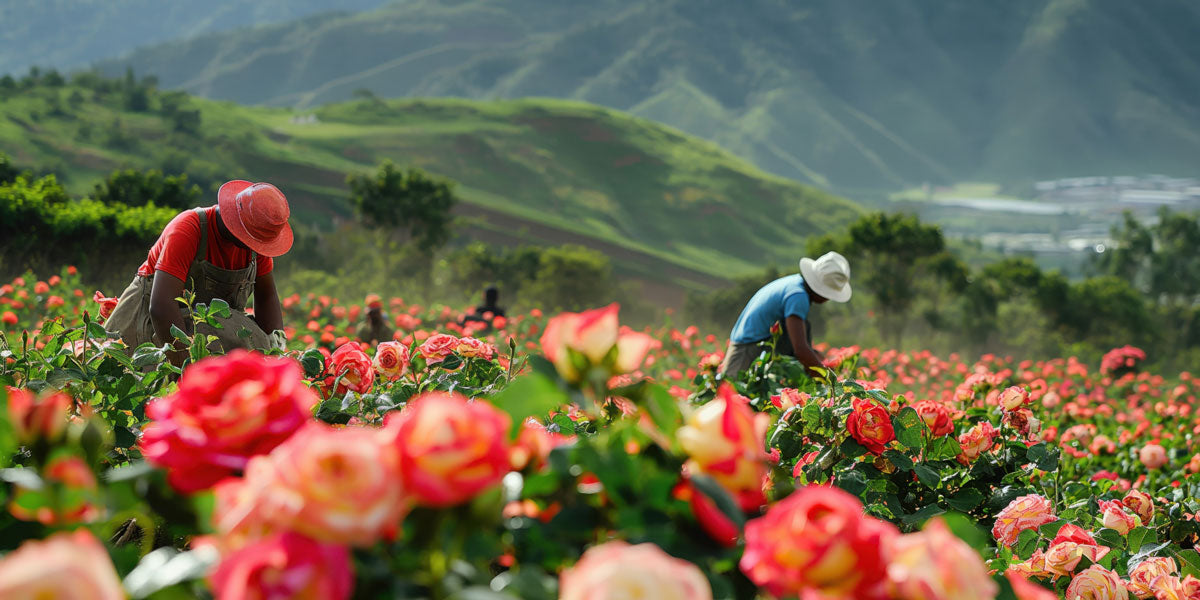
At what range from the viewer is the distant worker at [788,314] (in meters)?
4.21

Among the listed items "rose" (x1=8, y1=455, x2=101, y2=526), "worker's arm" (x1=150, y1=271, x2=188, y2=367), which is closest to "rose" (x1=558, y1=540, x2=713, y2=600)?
"rose" (x1=8, y1=455, x2=101, y2=526)

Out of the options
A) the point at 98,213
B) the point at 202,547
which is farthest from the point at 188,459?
the point at 98,213

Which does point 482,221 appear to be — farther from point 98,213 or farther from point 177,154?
point 98,213

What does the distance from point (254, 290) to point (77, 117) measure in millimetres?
45592

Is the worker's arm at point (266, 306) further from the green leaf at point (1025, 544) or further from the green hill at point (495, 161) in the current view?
the green hill at point (495, 161)

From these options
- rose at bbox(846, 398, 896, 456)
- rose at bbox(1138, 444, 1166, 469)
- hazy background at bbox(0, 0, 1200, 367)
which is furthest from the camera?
hazy background at bbox(0, 0, 1200, 367)

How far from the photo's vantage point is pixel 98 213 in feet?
34.4

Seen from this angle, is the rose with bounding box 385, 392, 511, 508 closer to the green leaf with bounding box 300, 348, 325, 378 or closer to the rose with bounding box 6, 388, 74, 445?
the rose with bounding box 6, 388, 74, 445

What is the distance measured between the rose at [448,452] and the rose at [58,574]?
0.23 m

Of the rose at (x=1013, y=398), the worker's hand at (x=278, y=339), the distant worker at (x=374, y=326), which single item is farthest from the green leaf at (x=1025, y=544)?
the distant worker at (x=374, y=326)

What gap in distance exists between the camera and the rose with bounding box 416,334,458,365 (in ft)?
7.75

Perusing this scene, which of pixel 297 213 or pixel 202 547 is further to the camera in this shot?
pixel 297 213

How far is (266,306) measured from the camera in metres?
3.59

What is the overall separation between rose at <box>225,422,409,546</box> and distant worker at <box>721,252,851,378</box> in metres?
3.50
